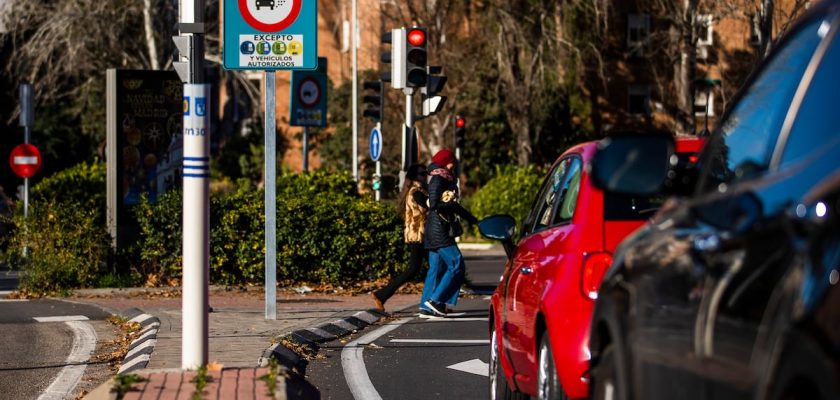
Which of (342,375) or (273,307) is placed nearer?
(342,375)

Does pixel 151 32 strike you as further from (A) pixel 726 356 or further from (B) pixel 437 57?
(A) pixel 726 356

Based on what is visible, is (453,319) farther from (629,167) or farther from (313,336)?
(629,167)

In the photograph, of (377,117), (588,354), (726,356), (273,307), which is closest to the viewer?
(726,356)

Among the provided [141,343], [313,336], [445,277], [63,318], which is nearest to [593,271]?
[141,343]

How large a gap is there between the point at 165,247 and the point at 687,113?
93.5 feet

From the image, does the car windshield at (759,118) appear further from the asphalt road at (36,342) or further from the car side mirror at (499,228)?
the asphalt road at (36,342)

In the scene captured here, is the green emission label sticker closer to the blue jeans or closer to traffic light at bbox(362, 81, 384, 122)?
the blue jeans

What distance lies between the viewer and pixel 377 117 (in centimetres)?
2405

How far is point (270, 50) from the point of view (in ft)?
41.8

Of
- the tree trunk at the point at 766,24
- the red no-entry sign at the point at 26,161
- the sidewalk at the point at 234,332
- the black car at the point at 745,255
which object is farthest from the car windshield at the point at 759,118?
the tree trunk at the point at 766,24

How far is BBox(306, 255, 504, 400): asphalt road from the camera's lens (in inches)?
370

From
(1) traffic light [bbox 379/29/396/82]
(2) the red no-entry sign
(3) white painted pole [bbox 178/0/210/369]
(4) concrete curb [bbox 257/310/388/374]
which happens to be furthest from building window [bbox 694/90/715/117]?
(3) white painted pole [bbox 178/0/210/369]

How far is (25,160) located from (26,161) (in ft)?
0.10

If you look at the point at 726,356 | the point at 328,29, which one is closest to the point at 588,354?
the point at 726,356
